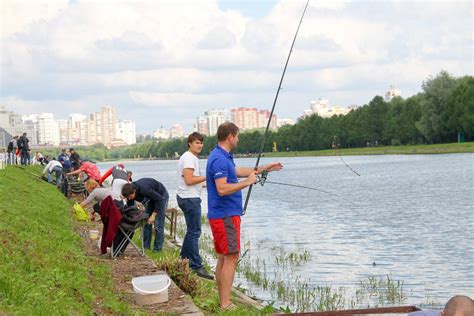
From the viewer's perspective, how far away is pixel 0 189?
1816cm

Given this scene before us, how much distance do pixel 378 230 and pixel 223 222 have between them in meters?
15.8

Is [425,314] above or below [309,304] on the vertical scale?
above

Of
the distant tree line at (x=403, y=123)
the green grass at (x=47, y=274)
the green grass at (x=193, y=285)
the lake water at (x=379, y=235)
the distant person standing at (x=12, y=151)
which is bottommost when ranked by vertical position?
the lake water at (x=379, y=235)

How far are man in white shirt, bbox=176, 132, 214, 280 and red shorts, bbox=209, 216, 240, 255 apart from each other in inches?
106

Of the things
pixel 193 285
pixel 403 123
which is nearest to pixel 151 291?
pixel 193 285

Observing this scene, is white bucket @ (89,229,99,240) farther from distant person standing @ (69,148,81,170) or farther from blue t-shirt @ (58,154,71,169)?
blue t-shirt @ (58,154,71,169)

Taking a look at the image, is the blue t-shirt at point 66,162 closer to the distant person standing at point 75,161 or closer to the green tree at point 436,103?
the distant person standing at point 75,161

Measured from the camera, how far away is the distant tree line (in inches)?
3578

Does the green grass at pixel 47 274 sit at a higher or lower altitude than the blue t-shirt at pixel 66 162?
lower

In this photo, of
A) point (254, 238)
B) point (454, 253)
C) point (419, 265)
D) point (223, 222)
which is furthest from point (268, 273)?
point (223, 222)

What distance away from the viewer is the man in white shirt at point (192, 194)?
10672mm

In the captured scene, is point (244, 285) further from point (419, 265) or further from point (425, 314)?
point (425, 314)

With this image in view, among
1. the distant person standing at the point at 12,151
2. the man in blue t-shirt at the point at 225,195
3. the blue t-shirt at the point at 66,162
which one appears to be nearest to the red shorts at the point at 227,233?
the man in blue t-shirt at the point at 225,195

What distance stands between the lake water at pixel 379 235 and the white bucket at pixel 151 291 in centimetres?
441
